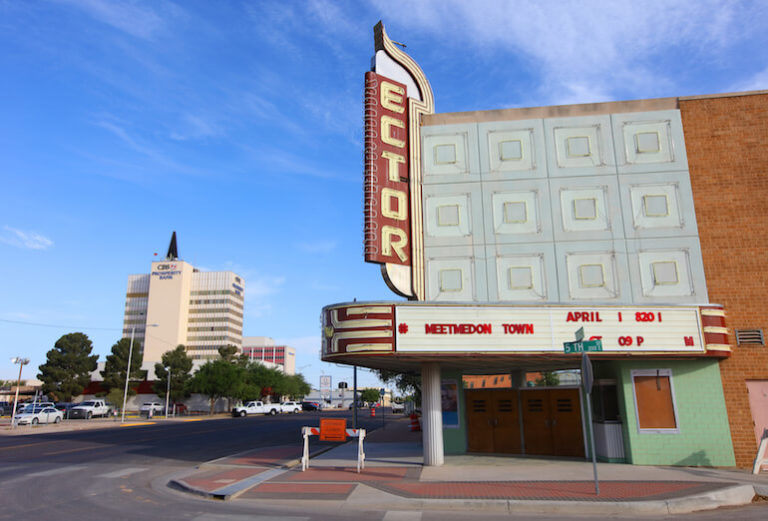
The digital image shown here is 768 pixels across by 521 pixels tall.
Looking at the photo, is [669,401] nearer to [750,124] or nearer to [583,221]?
[583,221]

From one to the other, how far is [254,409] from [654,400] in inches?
2281

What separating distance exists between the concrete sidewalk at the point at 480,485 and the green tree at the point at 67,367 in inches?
2939

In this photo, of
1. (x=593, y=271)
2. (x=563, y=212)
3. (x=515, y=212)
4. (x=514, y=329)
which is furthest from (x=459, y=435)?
(x=563, y=212)

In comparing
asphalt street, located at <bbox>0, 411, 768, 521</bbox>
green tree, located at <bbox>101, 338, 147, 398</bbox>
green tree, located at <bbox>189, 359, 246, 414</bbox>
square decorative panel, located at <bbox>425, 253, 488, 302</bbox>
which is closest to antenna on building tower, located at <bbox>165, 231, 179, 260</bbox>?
green tree, located at <bbox>101, 338, 147, 398</bbox>

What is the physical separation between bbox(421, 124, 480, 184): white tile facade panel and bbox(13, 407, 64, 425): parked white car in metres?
42.2

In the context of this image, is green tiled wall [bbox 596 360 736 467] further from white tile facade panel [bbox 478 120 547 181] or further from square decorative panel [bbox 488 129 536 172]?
square decorative panel [bbox 488 129 536 172]

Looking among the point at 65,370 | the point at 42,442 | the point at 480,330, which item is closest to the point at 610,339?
the point at 480,330

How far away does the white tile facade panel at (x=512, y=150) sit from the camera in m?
19.4

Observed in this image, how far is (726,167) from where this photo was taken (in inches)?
730

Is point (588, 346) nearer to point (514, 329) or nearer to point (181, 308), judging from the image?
point (514, 329)

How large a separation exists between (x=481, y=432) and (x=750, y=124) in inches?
582

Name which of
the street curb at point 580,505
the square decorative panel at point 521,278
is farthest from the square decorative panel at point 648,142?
the street curb at point 580,505

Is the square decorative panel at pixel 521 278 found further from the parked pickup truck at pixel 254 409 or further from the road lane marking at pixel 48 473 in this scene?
the parked pickup truck at pixel 254 409

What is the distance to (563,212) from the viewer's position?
18.8 meters
